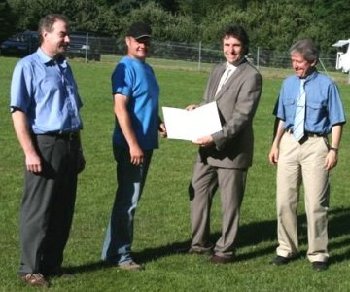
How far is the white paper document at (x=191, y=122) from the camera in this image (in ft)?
21.3

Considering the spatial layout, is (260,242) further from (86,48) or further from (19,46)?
(19,46)

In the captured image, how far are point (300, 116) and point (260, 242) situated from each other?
1609 millimetres

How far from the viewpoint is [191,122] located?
662 cm

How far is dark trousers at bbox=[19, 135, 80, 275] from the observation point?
566 centimetres

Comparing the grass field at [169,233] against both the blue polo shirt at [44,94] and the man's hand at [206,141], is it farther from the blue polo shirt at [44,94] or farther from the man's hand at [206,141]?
the blue polo shirt at [44,94]

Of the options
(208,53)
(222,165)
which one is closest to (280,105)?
(222,165)

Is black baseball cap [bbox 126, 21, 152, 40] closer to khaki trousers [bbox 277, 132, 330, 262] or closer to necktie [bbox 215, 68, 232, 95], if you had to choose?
necktie [bbox 215, 68, 232, 95]

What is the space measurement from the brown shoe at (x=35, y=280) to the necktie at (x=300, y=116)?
7.82ft

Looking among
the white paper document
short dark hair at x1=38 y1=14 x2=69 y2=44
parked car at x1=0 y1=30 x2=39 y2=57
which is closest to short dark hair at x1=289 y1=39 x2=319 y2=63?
the white paper document

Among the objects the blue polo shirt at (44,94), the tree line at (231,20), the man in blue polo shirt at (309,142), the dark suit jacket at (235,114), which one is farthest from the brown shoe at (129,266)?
the tree line at (231,20)

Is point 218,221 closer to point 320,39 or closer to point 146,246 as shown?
point 146,246

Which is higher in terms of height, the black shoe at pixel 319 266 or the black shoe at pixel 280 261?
the black shoe at pixel 319 266

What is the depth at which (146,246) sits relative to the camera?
7.24m

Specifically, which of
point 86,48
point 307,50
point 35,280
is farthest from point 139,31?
point 86,48
